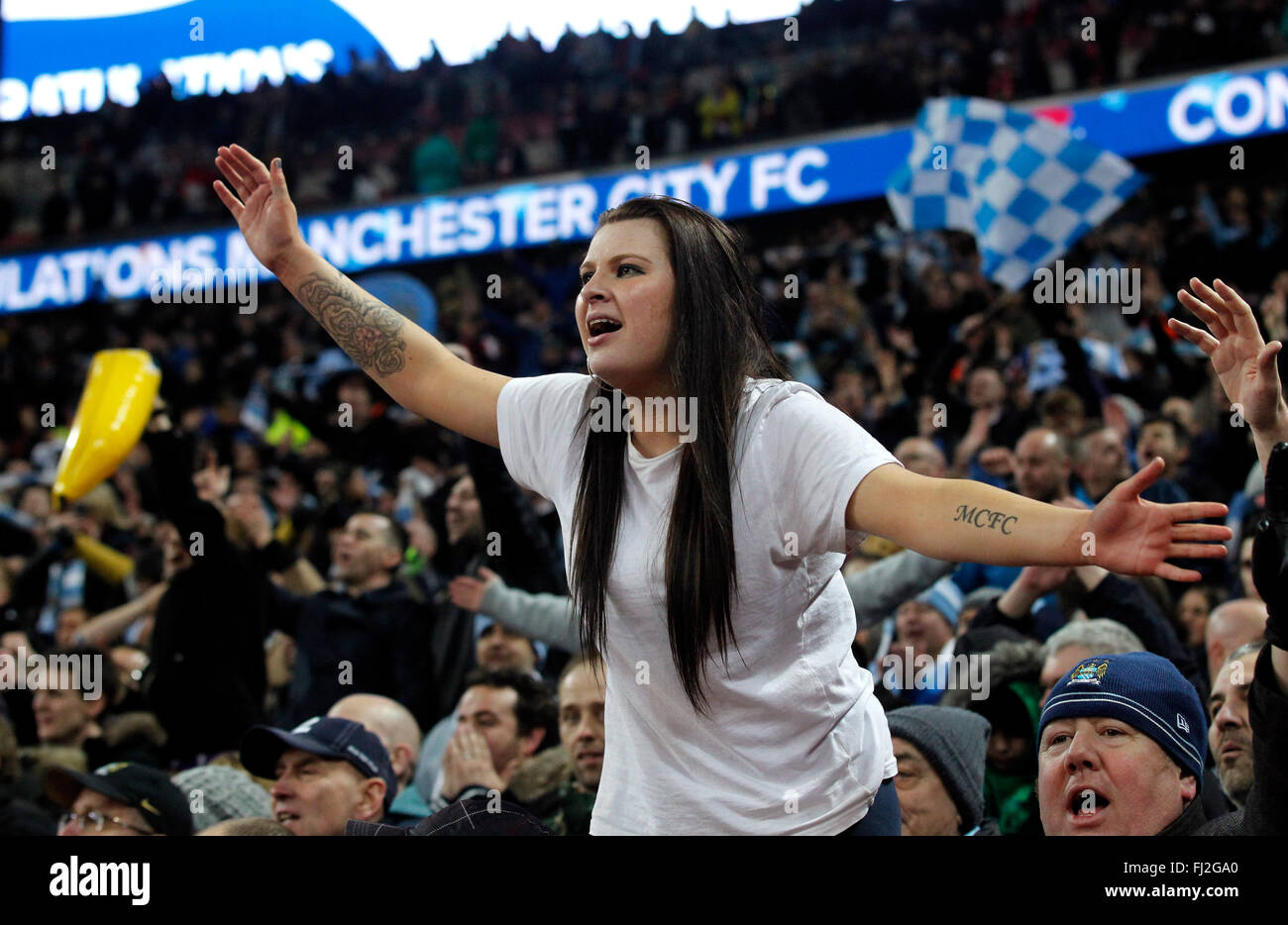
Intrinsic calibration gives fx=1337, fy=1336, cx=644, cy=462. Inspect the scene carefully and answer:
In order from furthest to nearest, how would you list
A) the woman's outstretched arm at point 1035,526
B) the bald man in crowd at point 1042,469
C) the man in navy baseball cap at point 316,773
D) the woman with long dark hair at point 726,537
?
the bald man in crowd at point 1042,469 → the man in navy baseball cap at point 316,773 → the woman with long dark hair at point 726,537 → the woman's outstretched arm at point 1035,526

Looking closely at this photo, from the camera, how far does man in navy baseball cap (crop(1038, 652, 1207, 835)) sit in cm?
223

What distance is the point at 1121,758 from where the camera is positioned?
7.33 ft

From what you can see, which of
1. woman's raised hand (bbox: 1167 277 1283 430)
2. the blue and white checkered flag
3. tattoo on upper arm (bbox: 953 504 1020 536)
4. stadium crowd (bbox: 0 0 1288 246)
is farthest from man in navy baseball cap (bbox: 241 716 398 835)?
stadium crowd (bbox: 0 0 1288 246)

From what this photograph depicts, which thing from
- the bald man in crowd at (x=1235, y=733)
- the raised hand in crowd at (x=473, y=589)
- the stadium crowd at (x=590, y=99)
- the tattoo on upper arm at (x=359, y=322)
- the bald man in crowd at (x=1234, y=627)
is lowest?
the bald man in crowd at (x=1235, y=733)

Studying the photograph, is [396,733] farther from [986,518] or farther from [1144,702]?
[986,518]

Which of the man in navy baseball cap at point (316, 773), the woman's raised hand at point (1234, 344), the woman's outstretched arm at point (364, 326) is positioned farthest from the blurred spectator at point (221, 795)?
the woman's raised hand at point (1234, 344)

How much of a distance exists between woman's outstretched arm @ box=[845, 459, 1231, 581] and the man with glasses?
219 cm

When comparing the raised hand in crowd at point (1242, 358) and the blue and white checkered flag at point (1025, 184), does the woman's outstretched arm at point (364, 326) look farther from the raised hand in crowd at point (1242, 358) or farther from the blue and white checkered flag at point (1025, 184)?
the blue and white checkered flag at point (1025, 184)

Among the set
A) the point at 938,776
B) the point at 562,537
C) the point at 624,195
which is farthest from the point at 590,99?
the point at 938,776

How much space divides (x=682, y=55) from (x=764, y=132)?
2.55 meters

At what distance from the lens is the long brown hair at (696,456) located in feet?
5.41

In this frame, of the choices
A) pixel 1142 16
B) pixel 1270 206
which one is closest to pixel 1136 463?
pixel 1270 206

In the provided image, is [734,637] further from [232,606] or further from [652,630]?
[232,606]

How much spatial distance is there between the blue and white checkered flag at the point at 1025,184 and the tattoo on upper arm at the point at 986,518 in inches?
208
